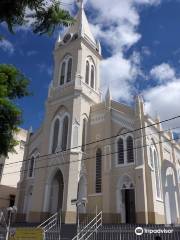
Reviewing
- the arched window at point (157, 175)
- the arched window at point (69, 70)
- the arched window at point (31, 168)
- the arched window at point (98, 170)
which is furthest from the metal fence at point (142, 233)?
the arched window at point (69, 70)

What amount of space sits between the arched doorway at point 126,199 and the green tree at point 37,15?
17.7m

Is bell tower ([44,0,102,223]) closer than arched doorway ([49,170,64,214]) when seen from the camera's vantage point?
Yes

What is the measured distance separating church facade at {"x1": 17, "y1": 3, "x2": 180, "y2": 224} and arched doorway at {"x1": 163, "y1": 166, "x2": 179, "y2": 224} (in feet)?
0.12

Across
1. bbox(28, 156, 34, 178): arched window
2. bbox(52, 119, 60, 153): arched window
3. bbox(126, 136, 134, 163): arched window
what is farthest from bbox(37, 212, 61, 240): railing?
bbox(126, 136, 134, 163): arched window

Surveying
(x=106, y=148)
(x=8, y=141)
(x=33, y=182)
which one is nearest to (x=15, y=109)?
(x=8, y=141)

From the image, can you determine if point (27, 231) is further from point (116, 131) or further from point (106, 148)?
point (116, 131)

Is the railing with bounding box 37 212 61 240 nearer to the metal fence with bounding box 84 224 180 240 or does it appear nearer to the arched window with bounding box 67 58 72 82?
the metal fence with bounding box 84 224 180 240

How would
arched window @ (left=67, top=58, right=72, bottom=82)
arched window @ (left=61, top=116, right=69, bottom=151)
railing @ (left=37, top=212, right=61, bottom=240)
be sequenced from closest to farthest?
railing @ (left=37, top=212, right=61, bottom=240) < arched window @ (left=61, top=116, right=69, bottom=151) < arched window @ (left=67, top=58, right=72, bottom=82)

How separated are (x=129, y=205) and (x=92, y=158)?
18.2 feet

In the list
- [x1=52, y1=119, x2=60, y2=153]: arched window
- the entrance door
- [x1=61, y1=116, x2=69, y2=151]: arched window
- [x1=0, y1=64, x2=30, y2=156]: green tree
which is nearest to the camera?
[x1=0, y1=64, x2=30, y2=156]: green tree

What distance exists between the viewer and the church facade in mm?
22734

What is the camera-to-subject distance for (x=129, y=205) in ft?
77.8

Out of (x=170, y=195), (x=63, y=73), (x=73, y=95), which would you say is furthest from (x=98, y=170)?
(x=63, y=73)

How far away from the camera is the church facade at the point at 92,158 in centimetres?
2273
